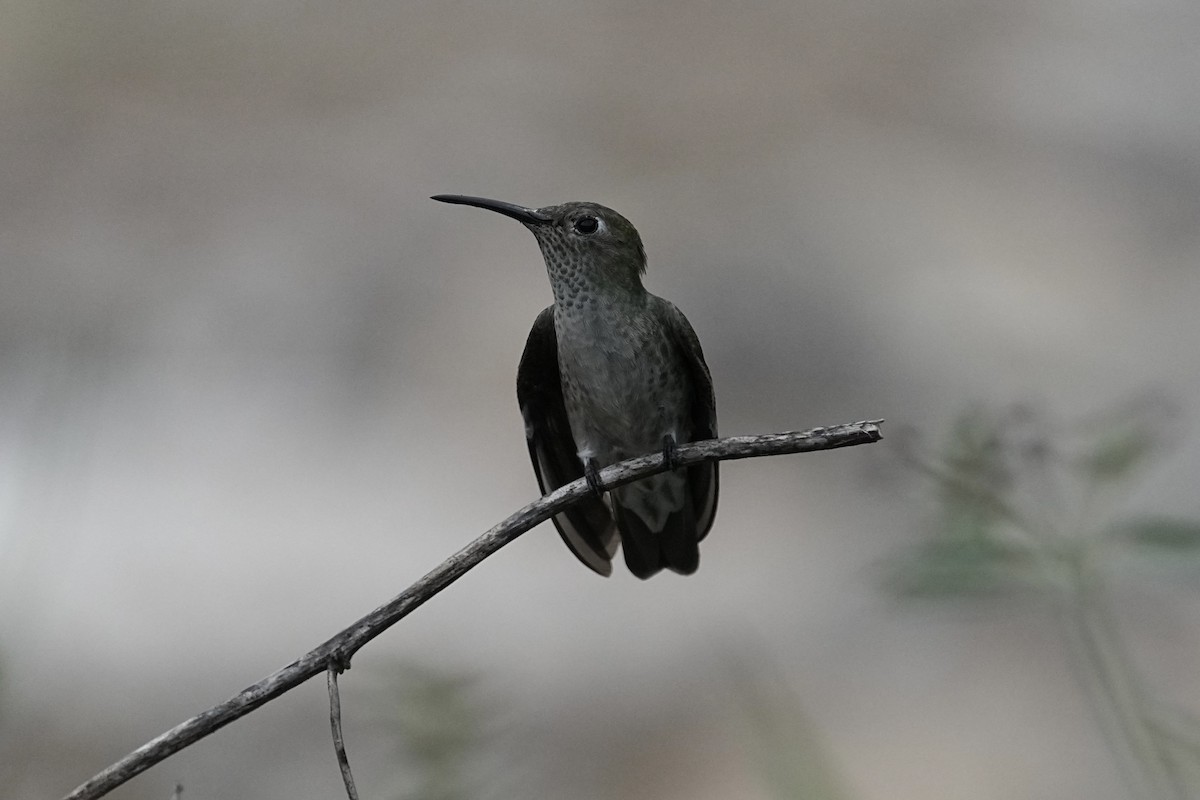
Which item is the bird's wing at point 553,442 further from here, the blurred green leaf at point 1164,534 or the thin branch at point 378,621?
the blurred green leaf at point 1164,534

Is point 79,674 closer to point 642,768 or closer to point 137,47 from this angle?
point 642,768

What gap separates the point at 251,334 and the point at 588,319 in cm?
445

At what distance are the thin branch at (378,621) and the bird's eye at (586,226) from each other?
907 mm

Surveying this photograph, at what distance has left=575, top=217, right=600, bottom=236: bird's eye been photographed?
2.47 m

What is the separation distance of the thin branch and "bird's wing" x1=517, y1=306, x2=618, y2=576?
0.92 meters

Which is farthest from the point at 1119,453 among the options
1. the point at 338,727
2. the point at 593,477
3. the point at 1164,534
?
the point at 338,727

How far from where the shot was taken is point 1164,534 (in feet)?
4.92

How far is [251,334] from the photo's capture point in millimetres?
6504

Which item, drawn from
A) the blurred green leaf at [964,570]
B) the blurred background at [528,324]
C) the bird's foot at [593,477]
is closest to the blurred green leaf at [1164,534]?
the blurred green leaf at [964,570]

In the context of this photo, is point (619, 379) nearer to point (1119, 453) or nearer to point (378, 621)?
point (1119, 453)

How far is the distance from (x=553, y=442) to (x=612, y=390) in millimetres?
399

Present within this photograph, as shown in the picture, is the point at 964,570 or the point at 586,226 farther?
the point at 586,226

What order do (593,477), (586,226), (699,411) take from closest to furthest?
1. (593,477)
2. (586,226)
3. (699,411)

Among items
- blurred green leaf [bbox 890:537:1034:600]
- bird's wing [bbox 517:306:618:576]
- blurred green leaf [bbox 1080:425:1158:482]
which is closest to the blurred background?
bird's wing [bbox 517:306:618:576]
